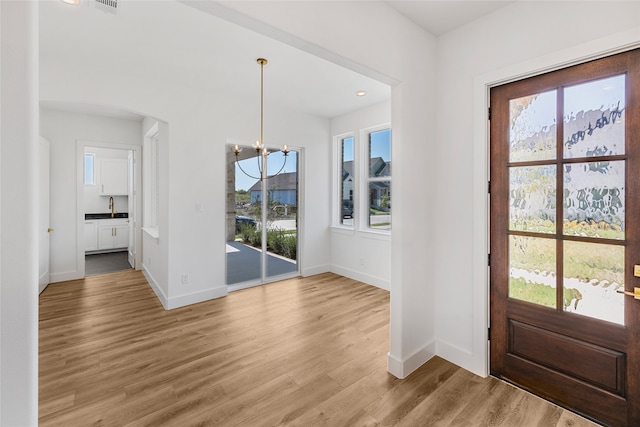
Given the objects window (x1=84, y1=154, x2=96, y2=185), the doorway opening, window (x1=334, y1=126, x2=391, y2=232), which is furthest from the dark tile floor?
window (x1=334, y1=126, x2=391, y2=232)

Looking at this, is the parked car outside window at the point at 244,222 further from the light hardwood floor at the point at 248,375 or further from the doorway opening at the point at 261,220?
the light hardwood floor at the point at 248,375

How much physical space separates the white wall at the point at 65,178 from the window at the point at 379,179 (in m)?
4.71

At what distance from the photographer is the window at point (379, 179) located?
4.64m

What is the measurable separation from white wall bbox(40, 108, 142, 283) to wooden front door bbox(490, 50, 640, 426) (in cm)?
605

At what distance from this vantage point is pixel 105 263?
6180mm

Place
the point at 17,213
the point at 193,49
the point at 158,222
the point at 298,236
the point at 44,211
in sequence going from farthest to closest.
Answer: the point at 298,236 → the point at 44,211 → the point at 158,222 → the point at 193,49 → the point at 17,213

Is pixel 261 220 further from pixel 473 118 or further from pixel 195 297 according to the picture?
pixel 473 118

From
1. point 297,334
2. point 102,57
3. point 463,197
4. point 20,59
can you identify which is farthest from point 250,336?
point 102,57

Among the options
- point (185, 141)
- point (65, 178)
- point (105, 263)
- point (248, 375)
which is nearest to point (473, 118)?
point (248, 375)

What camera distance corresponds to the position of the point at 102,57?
304 cm

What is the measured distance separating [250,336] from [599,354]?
2.74 metres

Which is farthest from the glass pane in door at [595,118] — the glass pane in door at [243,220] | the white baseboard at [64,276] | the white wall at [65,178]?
the white baseboard at [64,276]

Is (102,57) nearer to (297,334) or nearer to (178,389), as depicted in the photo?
(178,389)

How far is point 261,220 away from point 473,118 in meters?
3.43
